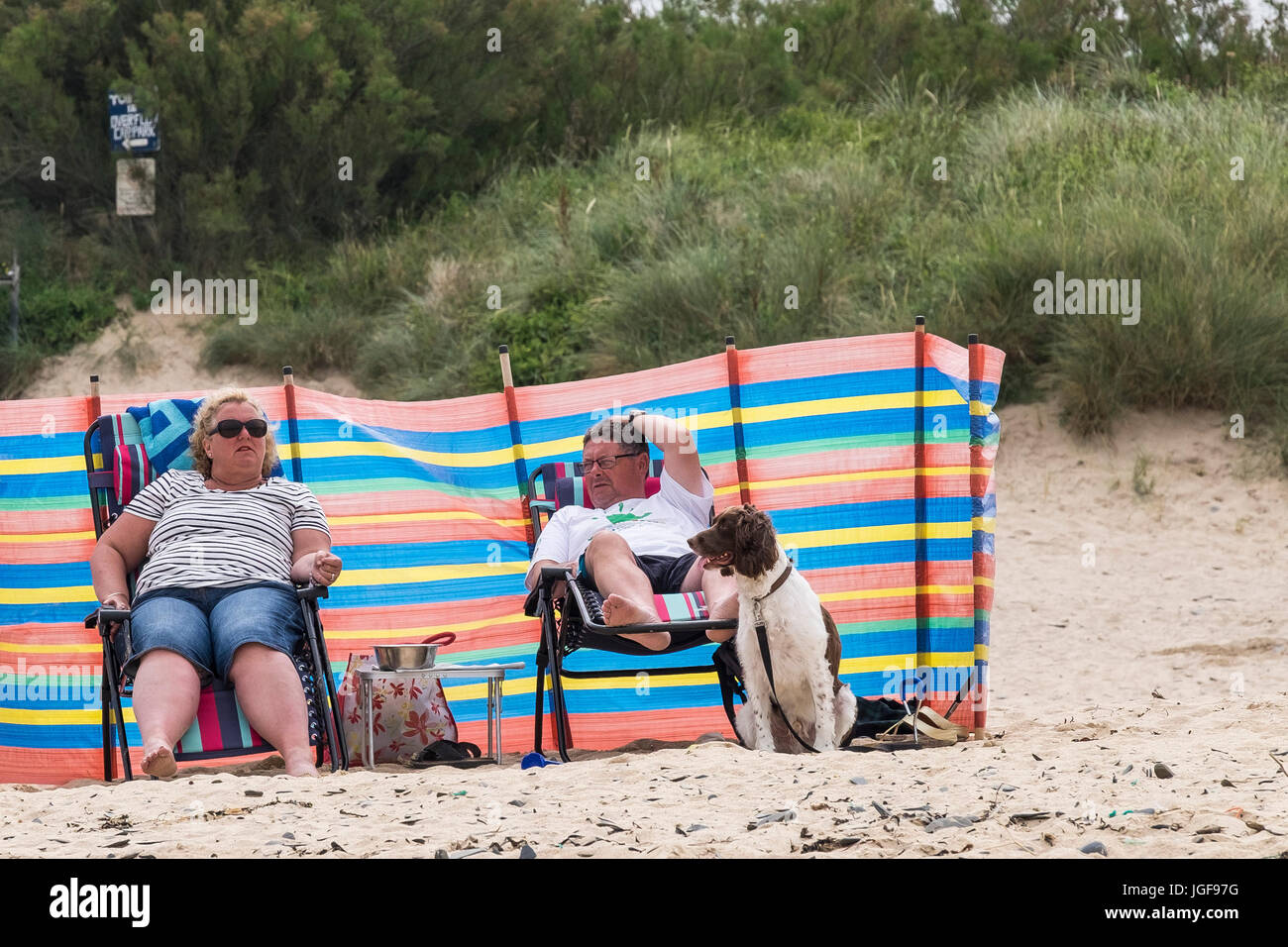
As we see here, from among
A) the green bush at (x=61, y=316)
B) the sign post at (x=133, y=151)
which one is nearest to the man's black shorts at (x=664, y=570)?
the green bush at (x=61, y=316)

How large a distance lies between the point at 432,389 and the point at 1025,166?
4.71 m

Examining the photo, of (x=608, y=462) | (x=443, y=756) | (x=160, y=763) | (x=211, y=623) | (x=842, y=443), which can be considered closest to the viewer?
(x=160, y=763)

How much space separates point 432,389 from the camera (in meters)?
10.1

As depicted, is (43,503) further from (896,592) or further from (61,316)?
Result: (61,316)

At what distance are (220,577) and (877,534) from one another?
6.94 feet

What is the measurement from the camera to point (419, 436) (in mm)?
5059

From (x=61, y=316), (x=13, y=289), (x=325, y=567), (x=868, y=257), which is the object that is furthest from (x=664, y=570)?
(x=13, y=289)

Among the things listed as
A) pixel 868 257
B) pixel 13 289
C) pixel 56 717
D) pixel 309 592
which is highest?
pixel 13 289

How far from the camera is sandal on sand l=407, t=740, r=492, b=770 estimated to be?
4.24 meters

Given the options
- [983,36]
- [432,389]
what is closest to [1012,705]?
[432,389]

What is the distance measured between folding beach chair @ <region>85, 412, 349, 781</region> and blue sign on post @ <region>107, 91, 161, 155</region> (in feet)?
27.7

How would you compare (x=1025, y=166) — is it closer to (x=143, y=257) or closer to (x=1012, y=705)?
(x=1012, y=705)

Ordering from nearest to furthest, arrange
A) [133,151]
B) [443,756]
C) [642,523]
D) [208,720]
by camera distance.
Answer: [208,720] → [443,756] → [642,523] → [133,151]

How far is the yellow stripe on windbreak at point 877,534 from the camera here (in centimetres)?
468
